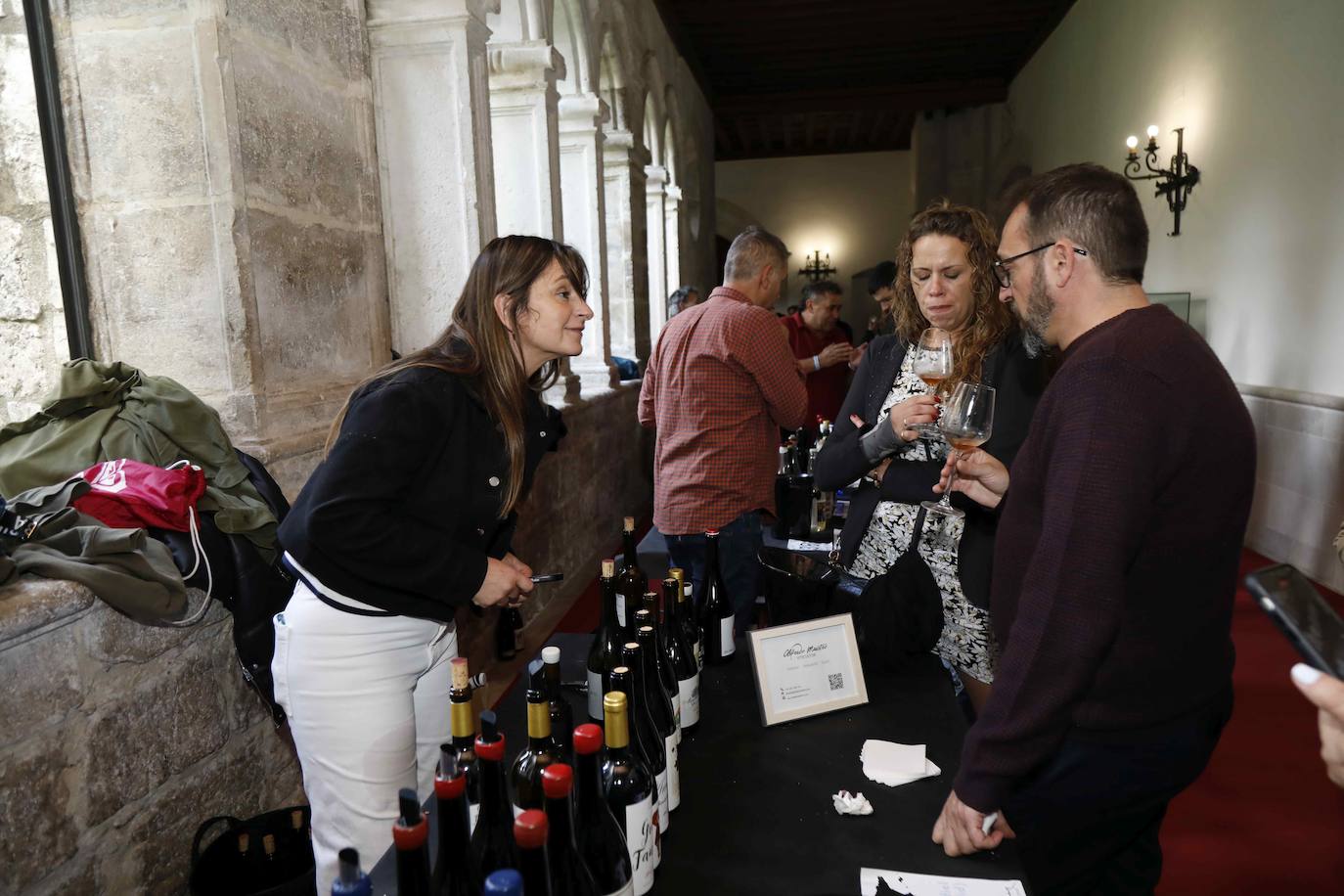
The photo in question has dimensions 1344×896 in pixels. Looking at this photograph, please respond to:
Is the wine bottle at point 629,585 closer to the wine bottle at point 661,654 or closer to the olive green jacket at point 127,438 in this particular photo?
the wine bottle at point 661,654

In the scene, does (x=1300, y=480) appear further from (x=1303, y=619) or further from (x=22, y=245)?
(x=22, y=245)

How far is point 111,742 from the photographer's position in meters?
1.62

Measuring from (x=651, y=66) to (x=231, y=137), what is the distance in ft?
19.9

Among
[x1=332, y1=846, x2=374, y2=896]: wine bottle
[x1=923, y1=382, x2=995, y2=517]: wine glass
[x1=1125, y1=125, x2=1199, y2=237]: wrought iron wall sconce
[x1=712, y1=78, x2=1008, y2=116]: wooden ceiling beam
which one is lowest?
[x1=332, y1=846, x2=374, y2=896]: wine bottle

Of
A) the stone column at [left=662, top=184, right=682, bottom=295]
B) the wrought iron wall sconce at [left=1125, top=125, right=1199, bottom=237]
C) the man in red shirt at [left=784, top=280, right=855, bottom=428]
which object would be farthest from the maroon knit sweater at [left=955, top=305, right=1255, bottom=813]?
the stone column at [left=662, top=184, right=682, bottom=295]

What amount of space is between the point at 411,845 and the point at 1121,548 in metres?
0.89

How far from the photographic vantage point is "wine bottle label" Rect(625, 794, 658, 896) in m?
0.99

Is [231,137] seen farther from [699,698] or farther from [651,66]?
[651,66]

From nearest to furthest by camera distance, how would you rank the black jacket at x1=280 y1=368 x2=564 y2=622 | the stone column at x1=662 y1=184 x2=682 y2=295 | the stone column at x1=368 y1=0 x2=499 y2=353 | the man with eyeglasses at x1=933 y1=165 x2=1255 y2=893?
1. the man with eyeglasses at x1=933 y1=165 x2=1255 y2=893
2. the black jacket at x1=280 y1=368 x2=564 y2=622
3. the stone column at x1=368 y1=0 x2=499 y2=353
4. the stone column at x1=662 y1=184 x2=682 y2=295

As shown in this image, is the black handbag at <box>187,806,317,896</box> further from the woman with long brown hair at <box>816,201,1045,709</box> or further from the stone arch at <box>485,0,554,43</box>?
the stone arch at <box>485,0,554,43</box>

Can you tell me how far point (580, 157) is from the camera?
530 centimetres

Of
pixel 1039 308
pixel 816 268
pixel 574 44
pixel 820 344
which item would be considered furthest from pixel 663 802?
pixel 816 268

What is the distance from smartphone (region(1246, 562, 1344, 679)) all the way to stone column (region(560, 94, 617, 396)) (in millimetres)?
4547

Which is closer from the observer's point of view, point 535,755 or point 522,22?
point 535,755
